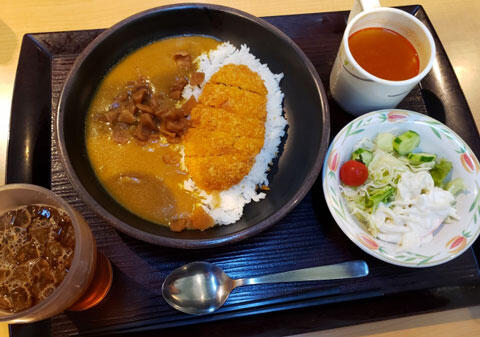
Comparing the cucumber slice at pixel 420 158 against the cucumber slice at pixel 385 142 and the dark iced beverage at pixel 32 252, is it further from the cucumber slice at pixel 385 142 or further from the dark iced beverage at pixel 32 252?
the dark iced beverage at pixel 32 252

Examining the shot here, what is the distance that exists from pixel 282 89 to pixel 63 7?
146cm

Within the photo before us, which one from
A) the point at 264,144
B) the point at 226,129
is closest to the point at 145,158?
the point at 226,129

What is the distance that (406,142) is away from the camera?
64.4 inches

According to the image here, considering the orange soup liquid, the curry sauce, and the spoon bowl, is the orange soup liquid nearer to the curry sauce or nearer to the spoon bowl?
the curry sauce

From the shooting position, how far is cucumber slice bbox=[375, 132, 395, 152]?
5.42 ft

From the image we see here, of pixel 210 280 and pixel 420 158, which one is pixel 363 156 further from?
pixel 210 280

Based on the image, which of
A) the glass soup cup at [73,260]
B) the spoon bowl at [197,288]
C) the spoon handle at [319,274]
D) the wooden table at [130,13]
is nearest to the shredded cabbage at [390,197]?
the spoon handle at [319,274]

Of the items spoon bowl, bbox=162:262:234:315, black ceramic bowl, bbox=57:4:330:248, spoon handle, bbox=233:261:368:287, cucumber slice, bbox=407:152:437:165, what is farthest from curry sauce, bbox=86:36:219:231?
cucumber slice, bbox=407:152:437:165

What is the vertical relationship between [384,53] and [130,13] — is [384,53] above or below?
below

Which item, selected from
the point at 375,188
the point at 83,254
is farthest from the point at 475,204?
the point at 83,254

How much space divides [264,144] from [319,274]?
2.35 ft

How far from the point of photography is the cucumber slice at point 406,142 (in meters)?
1.64

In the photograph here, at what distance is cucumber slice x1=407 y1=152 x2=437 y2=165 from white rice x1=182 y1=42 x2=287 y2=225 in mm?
646

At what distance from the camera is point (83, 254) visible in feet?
4.03
